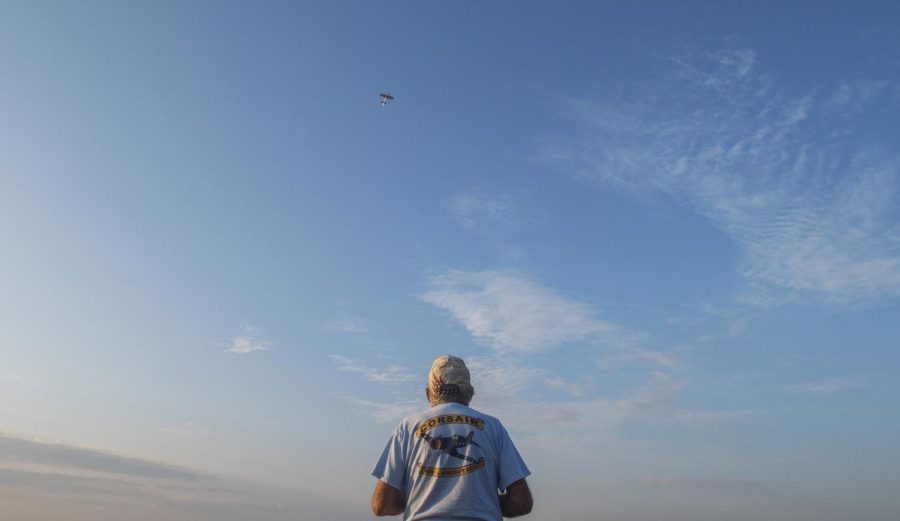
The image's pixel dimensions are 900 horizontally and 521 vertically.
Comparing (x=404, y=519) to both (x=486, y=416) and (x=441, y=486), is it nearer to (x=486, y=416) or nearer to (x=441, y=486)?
(x=441, y=486)

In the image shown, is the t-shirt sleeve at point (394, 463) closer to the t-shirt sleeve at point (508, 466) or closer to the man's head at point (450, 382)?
the man's head at point (450, 382)

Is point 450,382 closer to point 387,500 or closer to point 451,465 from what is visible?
point 451,465

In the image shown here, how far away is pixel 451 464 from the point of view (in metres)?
7.93

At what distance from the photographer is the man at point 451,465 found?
782cm

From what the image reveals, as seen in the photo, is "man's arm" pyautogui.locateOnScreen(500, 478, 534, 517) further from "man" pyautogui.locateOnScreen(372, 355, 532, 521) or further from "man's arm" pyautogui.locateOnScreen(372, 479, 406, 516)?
"man's arm" pyautogui.locateOnScreen(372, 479, 406, 516)

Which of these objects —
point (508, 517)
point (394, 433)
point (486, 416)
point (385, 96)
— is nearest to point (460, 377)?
point (486, 416)

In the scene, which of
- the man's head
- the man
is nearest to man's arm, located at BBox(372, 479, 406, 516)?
the man

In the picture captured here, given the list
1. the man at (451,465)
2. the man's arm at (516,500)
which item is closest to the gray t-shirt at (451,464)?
the man at (451,465)

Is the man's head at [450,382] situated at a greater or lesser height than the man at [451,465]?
greater

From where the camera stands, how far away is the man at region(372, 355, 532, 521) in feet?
25.7

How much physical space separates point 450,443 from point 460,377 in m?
0.83

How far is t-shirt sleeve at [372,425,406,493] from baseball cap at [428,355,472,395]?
702mm

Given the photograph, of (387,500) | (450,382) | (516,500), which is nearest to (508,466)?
(516,500)

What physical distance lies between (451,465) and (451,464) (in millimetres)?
11
